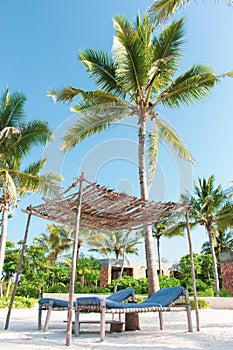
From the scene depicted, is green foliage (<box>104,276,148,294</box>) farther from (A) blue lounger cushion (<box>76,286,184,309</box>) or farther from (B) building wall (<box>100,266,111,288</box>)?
(A) blue lounger cushion (<box>76,286,184,309</box>)

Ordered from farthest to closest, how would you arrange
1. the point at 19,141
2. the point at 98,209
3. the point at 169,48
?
the point at 19,141 → the point at 169,48 → the point at 98,209

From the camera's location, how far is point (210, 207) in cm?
1822

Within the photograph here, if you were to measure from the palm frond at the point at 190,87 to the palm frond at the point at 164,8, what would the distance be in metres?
2.96

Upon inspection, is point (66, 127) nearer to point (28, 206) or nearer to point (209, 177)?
point (28, 206)

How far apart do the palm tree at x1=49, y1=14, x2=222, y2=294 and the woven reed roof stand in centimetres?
260

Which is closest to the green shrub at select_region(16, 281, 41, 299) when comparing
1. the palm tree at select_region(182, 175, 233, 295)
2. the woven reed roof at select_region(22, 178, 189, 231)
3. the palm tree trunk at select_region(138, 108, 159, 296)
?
the palm tree at select_region(182, 175, 233, 295)

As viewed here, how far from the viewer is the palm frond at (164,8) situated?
5.77m

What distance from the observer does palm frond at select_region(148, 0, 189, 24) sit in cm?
577

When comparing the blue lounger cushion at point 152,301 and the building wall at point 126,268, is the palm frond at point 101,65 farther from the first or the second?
the building wall at point 126,268

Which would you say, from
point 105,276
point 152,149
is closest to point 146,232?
point 152,149

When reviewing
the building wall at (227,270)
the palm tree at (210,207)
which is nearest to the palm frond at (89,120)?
the palm tree at (210,207)

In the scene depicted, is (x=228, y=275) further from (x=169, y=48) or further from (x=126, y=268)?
(x=169, y=48)

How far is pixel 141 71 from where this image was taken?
8070mm

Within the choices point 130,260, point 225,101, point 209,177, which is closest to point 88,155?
point 225,101
